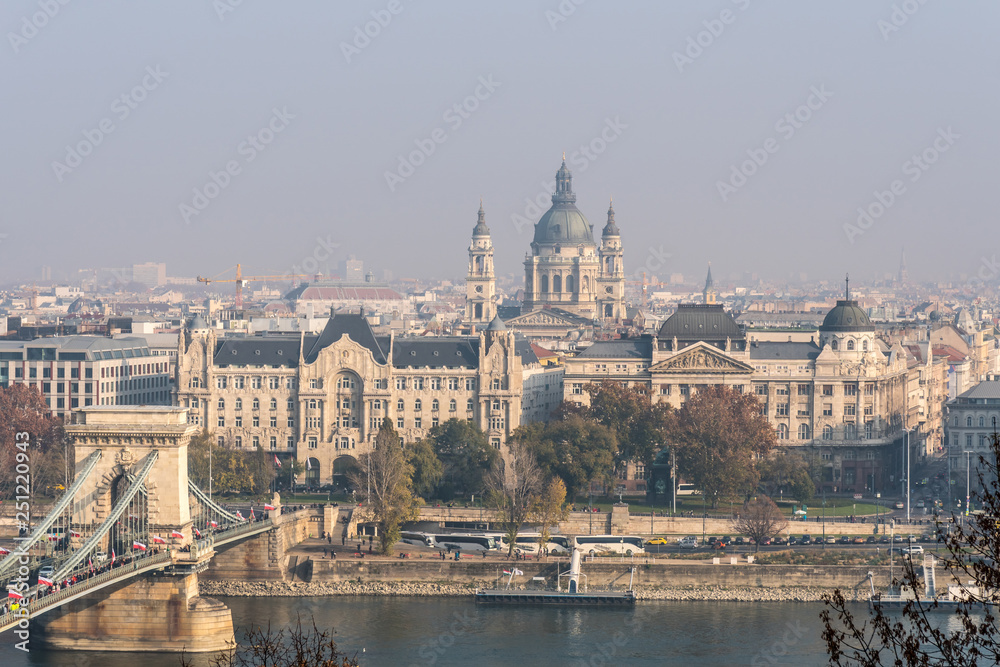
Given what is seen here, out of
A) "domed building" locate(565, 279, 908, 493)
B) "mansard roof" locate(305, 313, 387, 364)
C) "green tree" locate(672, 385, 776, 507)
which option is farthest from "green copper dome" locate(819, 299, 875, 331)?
"mansard roof" locate(305, 313, 387, 364)

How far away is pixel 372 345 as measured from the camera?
124 metres

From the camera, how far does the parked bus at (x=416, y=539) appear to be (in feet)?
308

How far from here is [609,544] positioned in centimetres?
9269

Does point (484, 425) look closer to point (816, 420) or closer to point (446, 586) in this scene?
point (816, 420)

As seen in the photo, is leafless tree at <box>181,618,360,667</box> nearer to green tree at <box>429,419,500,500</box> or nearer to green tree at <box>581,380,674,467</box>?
green tree at <box>429,419,500,500</box>

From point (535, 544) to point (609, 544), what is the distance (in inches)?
151

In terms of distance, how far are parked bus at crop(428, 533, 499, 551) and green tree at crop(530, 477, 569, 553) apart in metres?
2.62

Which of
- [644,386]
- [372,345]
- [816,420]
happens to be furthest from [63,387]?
[816,420]

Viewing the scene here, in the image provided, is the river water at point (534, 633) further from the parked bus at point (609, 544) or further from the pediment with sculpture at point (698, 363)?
the pediment with sculpture at point (698, 363)

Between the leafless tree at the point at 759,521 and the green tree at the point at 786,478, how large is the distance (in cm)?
877

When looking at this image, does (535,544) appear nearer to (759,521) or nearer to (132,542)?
(759,521)

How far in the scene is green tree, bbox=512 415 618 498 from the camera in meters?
104

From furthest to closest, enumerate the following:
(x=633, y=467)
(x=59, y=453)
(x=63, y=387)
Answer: (x=63, y=387) → (x=633, y=467) → (x=59, y=453)

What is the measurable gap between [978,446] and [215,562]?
5792 centimetres
